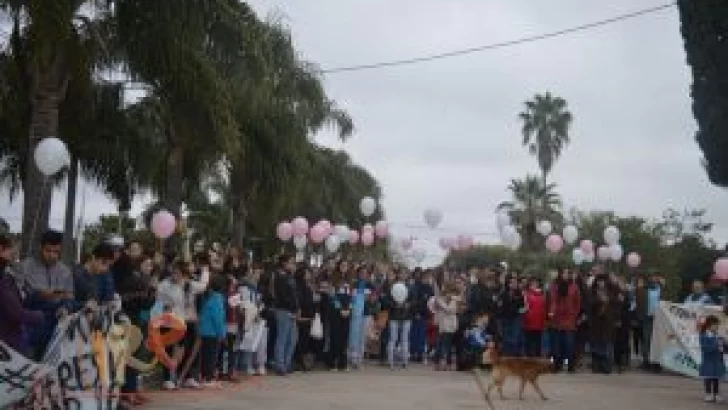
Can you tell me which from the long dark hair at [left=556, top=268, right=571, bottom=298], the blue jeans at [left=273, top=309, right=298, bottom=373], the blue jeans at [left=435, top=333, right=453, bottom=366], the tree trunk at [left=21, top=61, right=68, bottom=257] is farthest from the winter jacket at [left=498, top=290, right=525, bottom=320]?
the tree trunk at [left=21, top=61, right=68, bottom=257]

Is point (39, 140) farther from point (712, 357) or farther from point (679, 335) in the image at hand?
point (679, 335)

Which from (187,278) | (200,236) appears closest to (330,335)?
(187,278)

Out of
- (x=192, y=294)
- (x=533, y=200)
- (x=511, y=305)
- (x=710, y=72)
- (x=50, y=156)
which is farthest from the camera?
(x=533, y=200)

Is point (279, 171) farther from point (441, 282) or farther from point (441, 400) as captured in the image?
point (441, 400)

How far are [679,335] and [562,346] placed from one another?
2322 mm

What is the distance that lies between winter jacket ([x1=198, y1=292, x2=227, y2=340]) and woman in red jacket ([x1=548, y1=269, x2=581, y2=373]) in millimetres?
8516

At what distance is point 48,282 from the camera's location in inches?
390

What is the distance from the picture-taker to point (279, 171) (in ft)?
77.3

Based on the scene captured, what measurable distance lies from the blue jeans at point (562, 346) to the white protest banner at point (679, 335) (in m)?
1.78

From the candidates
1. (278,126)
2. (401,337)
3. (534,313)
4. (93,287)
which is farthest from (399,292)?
(93,287)

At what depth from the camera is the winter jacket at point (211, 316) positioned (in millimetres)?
14695

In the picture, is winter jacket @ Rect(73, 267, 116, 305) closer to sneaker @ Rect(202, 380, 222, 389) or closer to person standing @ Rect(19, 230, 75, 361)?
person standing @ Rect(19, 230, 75, 361)

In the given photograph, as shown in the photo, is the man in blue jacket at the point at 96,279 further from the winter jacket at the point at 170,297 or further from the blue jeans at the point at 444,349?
the blue jeans at the point at 444,349

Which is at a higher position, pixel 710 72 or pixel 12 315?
pixel 710 72
